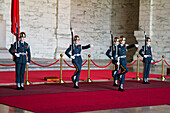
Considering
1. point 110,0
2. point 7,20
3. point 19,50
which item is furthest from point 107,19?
point 19,50

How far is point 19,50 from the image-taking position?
26.6 feet

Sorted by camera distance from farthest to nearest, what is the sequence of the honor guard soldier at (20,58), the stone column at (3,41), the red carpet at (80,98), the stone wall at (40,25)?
the stone wall at (40,25)
the stone column at (3,41)
the honor guard soldier at (20,58)
the red carpet at (80,98)

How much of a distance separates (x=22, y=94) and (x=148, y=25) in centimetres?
1145

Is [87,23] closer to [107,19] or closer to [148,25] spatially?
[107,19]

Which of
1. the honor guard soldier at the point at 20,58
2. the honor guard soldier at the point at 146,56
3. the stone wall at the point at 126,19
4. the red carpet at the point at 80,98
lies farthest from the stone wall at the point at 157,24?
the honor guard soldier at the point at 20,58

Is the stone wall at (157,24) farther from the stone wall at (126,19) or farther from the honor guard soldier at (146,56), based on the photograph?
the honor guard soldier at (146,56)

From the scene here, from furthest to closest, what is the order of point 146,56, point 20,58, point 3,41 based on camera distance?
point 3,41 < point 146,56 < point 20,58

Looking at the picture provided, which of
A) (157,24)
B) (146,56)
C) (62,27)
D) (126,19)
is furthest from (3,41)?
(126,19)

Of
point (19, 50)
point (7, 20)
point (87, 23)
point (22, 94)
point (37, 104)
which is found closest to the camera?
point (37, 104)

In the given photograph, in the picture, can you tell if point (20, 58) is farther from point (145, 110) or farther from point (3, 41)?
point (3, 41)

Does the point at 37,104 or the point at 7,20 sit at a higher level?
the point at 7,20

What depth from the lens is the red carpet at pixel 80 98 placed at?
5.97 metres

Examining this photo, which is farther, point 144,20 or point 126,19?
point 126,19

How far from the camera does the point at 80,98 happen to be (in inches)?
275
